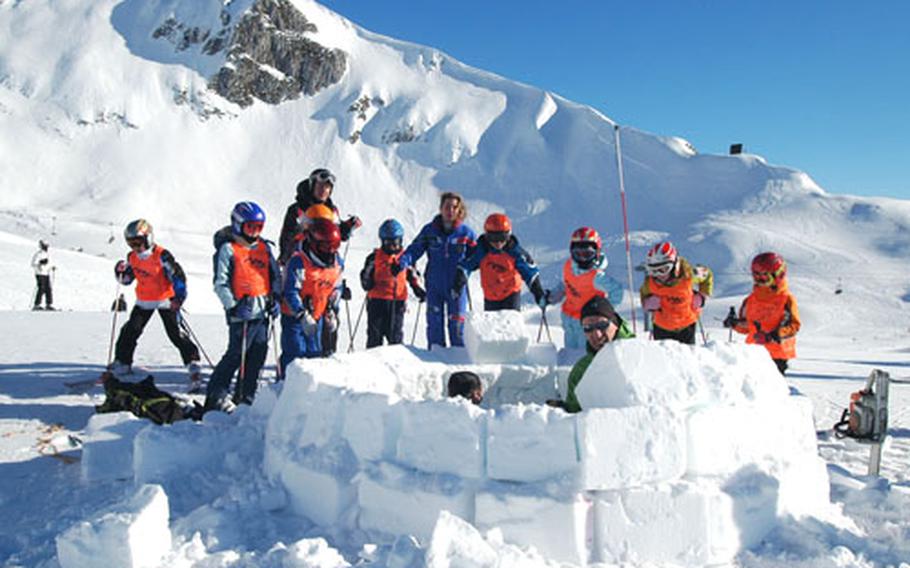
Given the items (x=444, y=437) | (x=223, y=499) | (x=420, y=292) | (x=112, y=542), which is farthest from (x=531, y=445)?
(x=420, y=292)

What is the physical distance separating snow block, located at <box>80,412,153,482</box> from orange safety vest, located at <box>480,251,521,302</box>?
2954 millimetres

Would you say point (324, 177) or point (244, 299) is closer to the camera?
point (244, 299)

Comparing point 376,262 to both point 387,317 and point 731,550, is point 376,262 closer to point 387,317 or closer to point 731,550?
point 387,317

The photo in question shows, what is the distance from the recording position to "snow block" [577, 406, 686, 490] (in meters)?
2.90

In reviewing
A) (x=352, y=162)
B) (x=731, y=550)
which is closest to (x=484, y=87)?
(x=352, y=162)

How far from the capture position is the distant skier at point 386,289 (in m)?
6.38

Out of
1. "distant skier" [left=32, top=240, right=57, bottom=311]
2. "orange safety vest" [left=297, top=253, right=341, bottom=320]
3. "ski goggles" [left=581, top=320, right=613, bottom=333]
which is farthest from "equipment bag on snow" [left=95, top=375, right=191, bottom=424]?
"distant skier" [left=32, top=240, right=57, bottom=311]

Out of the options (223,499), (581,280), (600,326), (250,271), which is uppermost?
(581,280)

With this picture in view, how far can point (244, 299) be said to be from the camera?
5141mm

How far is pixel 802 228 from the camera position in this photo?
35.8 m

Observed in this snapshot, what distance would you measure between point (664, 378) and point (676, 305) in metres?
2.33

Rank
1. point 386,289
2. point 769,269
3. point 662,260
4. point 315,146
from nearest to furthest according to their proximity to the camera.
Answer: point 662,260 < point 769,269 < point 386,289 < point 315,146

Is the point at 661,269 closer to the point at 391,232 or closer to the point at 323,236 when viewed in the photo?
the point at 391,232

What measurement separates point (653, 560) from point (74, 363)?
667cm
